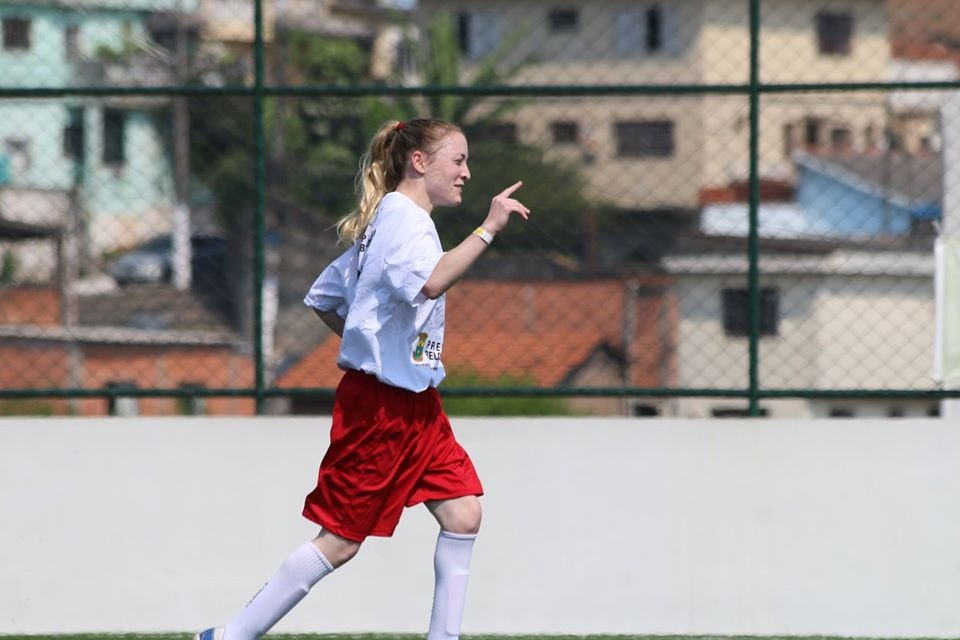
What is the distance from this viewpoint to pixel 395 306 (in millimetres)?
4570

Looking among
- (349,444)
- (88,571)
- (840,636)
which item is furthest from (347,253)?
(840,636)

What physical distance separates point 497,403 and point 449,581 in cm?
1137

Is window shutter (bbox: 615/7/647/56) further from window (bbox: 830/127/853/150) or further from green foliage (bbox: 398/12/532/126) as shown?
window (bbox: 830/127/853/150)

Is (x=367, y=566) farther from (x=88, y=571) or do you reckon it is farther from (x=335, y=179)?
(x=335, y=179)

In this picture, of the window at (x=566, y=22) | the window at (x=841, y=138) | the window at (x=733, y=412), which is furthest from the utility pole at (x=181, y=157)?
the window at (x=733, y=412)

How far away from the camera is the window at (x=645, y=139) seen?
3706cm

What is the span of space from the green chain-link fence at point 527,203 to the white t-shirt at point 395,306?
A: 3.58 ft

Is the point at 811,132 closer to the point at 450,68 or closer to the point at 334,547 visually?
the point at 450,68

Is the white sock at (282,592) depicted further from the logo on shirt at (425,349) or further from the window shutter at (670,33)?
the window shutter at (670,33)

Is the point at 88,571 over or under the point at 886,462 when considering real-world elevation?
under

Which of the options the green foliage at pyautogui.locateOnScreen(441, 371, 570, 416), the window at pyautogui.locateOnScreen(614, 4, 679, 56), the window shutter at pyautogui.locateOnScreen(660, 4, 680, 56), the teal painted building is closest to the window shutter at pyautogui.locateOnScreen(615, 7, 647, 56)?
the window at pyautogui.locateOnScreen(614, 4, 679, 56)

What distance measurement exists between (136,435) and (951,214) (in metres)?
3.01

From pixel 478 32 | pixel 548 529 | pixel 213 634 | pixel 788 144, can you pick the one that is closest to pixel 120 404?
pixel 548 529

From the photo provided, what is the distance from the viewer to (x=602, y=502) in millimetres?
5895
